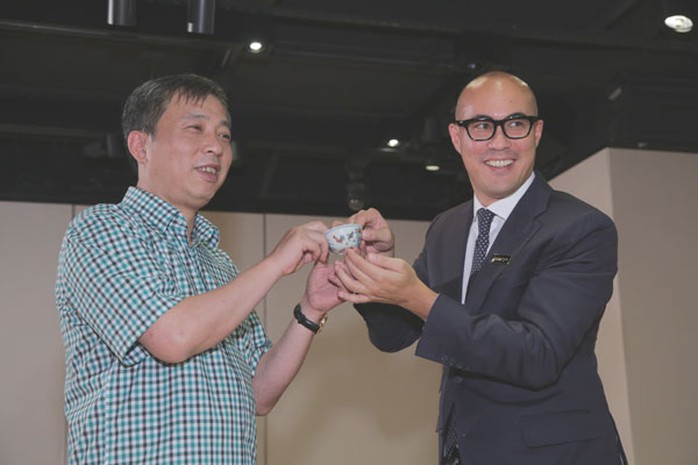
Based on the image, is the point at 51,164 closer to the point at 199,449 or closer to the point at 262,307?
the point at 262,307

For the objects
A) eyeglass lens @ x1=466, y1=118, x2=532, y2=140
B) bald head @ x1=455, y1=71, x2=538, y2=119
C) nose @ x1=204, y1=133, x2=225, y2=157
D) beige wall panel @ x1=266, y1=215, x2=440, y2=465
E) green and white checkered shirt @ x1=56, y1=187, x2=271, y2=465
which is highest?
bald head @ x1=455, y1=71, x2=538, y2=119

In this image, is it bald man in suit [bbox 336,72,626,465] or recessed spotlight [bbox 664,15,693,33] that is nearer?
bald man in suit [bbox 336,72,626,465]

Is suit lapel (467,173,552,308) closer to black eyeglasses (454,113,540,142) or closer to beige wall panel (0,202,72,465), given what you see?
black eyeglasses (454,113,540,142)

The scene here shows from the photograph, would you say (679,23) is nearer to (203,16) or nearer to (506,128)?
(203,16)

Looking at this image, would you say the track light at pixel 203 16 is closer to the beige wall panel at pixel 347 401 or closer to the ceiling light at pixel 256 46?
the ceiling light at pixel 256 46

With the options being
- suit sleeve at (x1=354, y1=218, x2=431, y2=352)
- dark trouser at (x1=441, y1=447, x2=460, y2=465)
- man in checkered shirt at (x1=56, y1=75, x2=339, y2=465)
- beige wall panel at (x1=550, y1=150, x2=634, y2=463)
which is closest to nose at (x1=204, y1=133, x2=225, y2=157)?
man in checkered shirt at (x1=56, y1=75, x2=339, y2=465)

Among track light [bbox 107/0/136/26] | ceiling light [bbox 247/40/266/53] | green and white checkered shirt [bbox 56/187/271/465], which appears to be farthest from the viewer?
ceiling light [bbox 247/40/266/53]

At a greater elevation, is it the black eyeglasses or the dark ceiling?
the dark ceiling

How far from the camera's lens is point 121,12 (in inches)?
144

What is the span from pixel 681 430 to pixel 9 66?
13.4 feet

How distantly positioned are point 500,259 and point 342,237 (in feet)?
1.27

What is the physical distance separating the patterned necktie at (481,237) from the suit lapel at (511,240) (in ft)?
0.18

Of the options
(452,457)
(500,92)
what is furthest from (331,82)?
(452,457)

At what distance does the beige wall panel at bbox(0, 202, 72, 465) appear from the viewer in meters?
5.11
